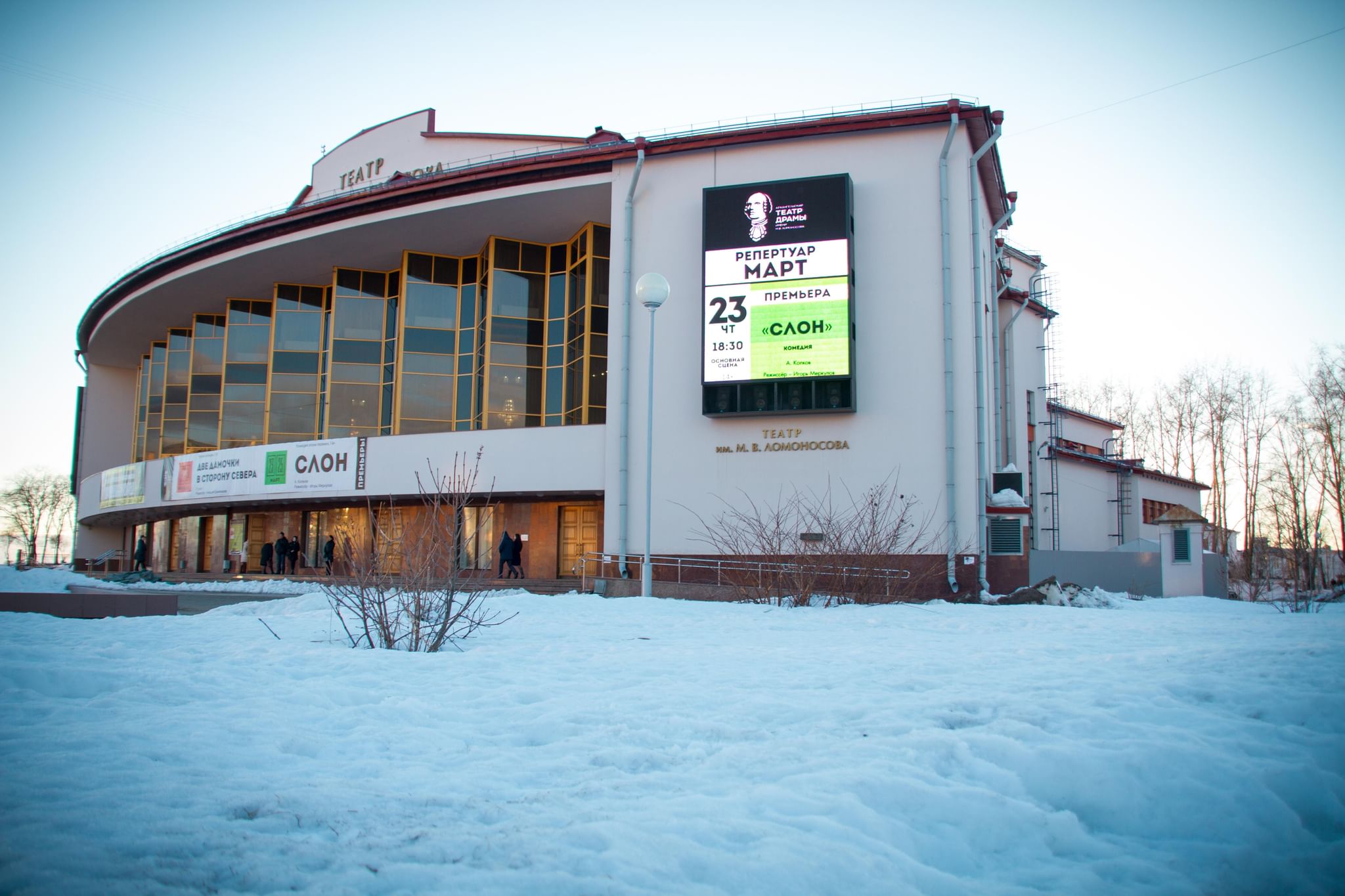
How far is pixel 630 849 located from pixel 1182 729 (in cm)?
302

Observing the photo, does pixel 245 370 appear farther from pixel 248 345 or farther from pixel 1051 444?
pixel 1051 444

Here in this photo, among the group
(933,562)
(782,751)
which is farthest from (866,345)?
(782,751)

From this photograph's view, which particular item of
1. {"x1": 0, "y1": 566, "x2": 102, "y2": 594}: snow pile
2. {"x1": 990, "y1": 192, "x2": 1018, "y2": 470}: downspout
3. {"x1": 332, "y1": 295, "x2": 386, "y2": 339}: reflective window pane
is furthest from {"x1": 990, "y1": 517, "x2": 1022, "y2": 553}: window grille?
{"x1": 332, "y1": 295, "x2": 386, "y2": 339}: reflective window pane

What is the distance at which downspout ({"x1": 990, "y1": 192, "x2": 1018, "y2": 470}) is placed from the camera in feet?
87.1

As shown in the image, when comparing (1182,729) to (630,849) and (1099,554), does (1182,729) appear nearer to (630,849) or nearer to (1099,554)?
(630,849)

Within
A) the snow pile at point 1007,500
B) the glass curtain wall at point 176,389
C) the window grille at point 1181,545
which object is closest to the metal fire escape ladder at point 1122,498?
the window grille at point 1181,545

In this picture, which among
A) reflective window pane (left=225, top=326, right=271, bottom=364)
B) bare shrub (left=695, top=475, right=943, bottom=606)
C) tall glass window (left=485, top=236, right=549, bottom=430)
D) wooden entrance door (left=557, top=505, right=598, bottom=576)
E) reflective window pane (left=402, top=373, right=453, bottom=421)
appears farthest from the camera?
reflective window pane (left=225, top=326, right=271, bottom=364)

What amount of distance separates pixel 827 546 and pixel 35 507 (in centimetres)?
8447

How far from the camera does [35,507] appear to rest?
75625 mm

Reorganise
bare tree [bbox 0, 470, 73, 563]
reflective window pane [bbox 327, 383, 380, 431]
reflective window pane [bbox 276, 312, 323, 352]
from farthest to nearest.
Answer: bare tree [bbox 0, 470, 73, 563], reflective window pane [bbox 276, 312, 323, 352], reflective window pane [bbox 327, 383, 380, 431]

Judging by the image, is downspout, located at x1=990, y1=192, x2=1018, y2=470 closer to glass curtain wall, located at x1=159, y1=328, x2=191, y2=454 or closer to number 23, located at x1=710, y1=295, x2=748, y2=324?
number 23, located at x1=710, y1=295, x2=748, y2=324

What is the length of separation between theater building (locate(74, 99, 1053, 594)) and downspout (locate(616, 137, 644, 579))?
7cm

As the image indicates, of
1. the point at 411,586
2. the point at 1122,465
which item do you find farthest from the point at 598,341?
the point at 1122,465

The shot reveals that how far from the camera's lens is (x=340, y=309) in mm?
31766
